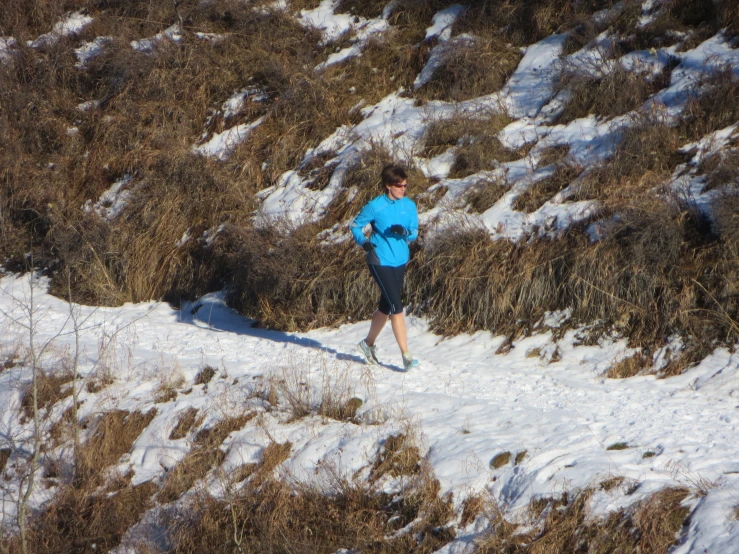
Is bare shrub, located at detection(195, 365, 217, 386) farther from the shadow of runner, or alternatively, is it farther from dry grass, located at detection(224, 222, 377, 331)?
dry grass, located at detection(224, 222, 377, 331)

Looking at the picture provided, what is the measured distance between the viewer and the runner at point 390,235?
21.1 feet

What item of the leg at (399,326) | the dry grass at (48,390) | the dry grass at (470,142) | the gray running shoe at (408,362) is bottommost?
the gray running shoe at (408,362)

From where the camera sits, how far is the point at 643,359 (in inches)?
271

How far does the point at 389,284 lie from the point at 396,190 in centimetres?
86

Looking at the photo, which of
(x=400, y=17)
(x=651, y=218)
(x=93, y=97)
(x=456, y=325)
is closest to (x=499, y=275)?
(x=456, y=325)

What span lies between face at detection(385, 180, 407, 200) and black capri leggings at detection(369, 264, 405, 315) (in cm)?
65

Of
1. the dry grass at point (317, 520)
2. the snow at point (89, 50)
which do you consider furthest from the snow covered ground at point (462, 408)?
the snow at point (89, 50)

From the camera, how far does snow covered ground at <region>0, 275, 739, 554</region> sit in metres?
4.70

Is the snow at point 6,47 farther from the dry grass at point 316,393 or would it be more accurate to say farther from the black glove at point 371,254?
the black glove at point 371,254

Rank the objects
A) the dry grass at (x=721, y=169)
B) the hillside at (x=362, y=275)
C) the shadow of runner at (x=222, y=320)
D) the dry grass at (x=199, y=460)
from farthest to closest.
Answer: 1. the shadow of runner at (x=222, y=320)
2. the dry grass at (x=721, y=169)
3. the dry grass at (x=199, y=460)
4. the hillside at (x=362, y=275)

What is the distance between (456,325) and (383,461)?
292 cm

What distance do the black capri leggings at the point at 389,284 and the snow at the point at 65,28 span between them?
414 inches

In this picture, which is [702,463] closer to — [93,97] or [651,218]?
[651,218]

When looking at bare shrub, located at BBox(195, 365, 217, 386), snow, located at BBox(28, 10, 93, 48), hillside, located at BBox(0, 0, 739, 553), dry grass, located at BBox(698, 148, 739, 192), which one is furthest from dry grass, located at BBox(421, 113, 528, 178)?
snow, located at BBox(28, 10, 93, 48)
